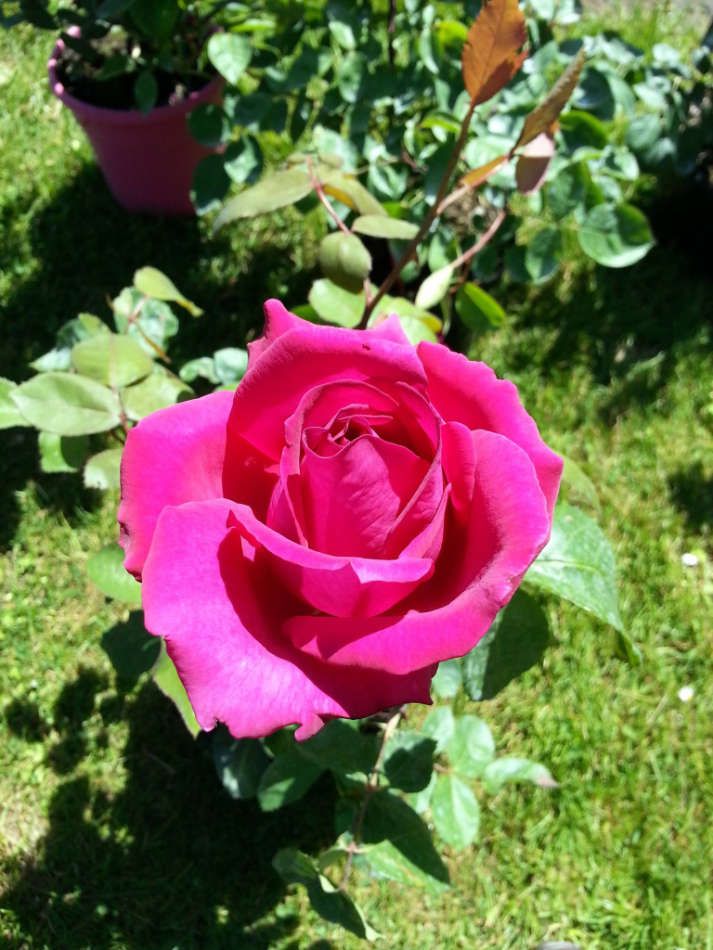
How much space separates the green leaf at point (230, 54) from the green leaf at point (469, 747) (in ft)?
4.30

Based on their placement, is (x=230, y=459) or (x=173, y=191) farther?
(x=173, y=191)

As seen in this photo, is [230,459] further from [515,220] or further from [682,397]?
[682,397]

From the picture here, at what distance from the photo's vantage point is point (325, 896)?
1.24 metres

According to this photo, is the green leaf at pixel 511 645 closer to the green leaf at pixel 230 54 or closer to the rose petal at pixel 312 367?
the rose petal at pixel 312 367

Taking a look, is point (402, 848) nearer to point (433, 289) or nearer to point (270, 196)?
point (433, 289)

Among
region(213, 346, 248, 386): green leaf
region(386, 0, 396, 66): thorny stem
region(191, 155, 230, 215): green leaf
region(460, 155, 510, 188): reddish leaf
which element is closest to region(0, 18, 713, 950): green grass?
region(191, 155, 230, 215): green leaf

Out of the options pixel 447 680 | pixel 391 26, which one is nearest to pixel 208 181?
pixel 391 26

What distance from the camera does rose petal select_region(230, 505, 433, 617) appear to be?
67 cm

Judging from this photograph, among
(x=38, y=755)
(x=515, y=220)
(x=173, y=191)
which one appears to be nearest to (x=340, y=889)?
(x=38, y=755)

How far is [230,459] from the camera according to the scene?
811mm

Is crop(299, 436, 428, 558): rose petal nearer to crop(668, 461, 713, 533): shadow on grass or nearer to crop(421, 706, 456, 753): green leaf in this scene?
crop(421, 706, 456, 753): green leaf

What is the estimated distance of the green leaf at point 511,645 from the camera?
3.45ft

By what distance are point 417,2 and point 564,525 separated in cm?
140

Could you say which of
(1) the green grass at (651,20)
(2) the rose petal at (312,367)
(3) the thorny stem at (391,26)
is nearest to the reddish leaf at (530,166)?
(2) the rose petal at (312,367)
